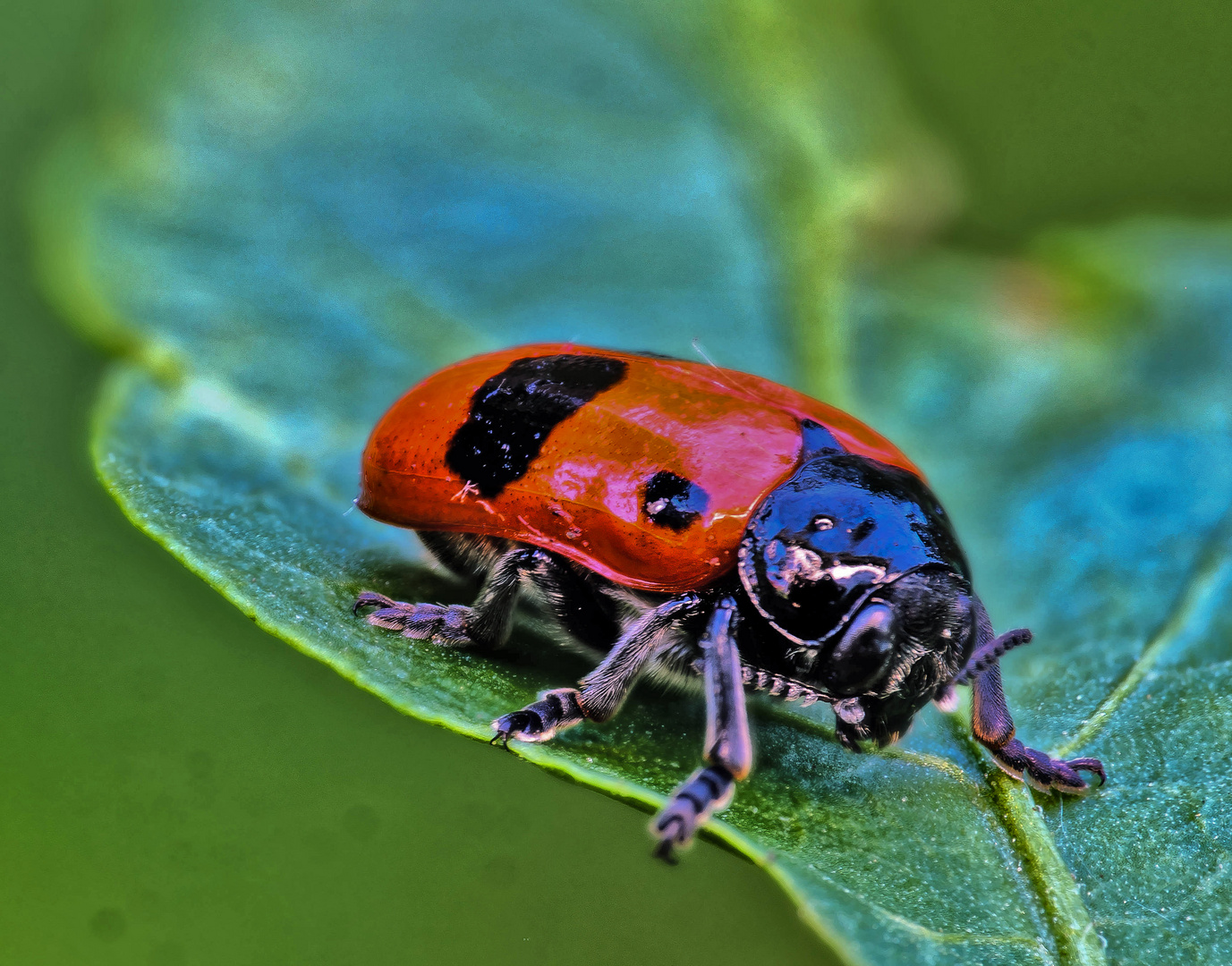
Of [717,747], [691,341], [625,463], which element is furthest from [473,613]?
[691,341]

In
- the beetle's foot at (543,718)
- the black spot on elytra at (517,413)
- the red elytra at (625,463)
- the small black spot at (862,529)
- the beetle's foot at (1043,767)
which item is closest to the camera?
the beetle's foot at (543,718)

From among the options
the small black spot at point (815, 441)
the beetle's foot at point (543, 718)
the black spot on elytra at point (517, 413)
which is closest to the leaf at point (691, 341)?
the beetle's foot at point (543, 718)

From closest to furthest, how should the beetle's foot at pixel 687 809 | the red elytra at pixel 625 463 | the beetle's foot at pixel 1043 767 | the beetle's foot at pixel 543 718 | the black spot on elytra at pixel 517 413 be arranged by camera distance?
1. the beetle's foot at pixel 687 809
2. the beetle's foot at pixel 543 718
3. the beetle's foot at pixel 1043 767
4. the red elytra at pixel 625 463
5. the black spot on elytra at pixel 517 413

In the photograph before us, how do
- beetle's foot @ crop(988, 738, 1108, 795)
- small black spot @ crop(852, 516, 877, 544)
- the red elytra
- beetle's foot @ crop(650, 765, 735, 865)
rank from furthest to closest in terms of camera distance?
the red elytra
small black spot @ crop(852, 516, 877, 544)
beetle's foot @ crop(988, 738, 1108, 795)
beetle's foot @ crop(650, 765, 735, 865)

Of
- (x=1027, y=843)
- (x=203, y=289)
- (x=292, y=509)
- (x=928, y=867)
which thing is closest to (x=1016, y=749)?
(x=1027, y=843)

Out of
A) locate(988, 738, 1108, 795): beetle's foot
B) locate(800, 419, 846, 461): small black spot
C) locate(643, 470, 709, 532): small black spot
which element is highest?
locate(800, 419, 846, 461): small black spot

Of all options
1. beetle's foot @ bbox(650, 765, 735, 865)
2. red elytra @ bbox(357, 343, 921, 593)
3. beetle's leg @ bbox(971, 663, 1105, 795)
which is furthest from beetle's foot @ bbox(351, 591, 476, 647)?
beetle's leg @ bbox(971, 663, 1105, 795)

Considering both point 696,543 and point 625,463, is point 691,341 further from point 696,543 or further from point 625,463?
point 696,543

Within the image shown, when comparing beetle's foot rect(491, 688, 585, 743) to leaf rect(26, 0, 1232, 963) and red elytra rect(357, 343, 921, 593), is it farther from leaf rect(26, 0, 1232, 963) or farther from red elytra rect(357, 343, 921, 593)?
red elytra rect(357, 343, 921, 593)

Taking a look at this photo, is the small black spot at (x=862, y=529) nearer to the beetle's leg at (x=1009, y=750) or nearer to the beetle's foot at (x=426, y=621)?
the beetle's leg at (x=1009, y=750)
